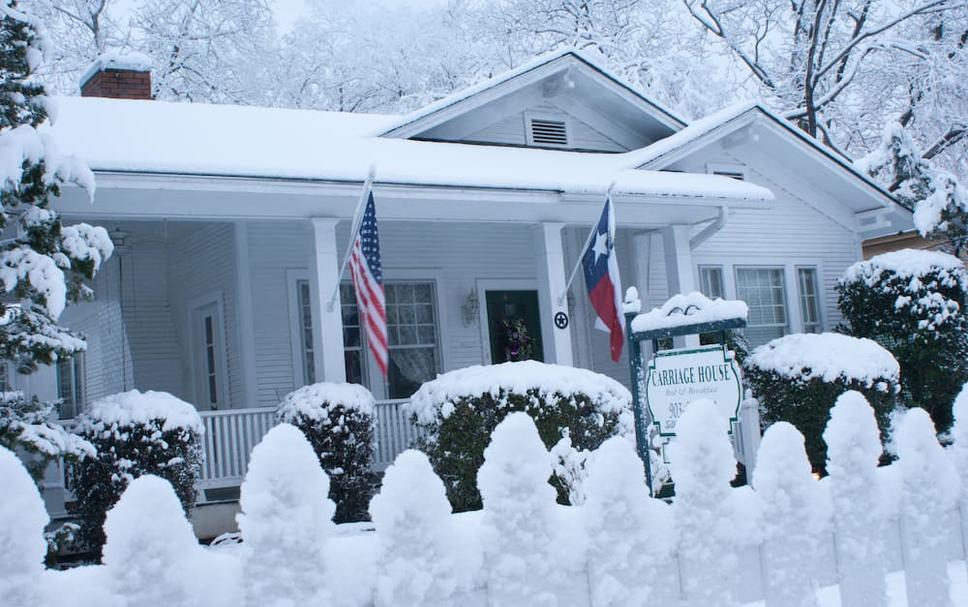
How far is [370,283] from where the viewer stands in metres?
9.30

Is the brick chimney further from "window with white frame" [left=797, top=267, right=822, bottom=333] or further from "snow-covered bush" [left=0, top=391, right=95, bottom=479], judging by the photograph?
"window with white frame" [left=797, top=267, right=822, bottom=333]

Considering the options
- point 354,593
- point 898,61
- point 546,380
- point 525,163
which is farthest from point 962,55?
point 354,593

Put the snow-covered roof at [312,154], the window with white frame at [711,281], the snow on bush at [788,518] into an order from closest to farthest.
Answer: the snow on bush at [788,518], the snow-covered roof at [312,154], the window with white frame at [711,281]

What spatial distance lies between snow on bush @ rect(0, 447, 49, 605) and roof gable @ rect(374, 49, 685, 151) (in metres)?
11.5

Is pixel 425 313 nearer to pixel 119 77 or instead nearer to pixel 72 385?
pixel 72 385

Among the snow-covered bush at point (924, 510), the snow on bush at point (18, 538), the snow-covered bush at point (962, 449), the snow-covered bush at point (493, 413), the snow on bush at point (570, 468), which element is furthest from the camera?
the snow-covered bush at point (493, 413)

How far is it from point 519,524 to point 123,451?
6.98 metres

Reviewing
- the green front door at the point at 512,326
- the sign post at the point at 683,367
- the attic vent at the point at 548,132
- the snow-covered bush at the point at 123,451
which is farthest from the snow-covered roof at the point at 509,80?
the sign post at the point at 683,367

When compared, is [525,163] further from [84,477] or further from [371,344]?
[84,477]

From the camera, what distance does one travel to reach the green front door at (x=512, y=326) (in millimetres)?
14336

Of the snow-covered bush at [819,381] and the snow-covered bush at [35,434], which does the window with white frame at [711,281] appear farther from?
the snow-covered bush at [35,434]

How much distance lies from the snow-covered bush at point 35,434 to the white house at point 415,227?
2292 mm

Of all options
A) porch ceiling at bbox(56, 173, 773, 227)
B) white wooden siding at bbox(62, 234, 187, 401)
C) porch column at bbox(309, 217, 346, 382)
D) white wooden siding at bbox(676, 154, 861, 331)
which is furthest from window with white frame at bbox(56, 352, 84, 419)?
white wooden siding at bbox(676, 154, 861, 331)

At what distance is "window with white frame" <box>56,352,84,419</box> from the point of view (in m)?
13.8
